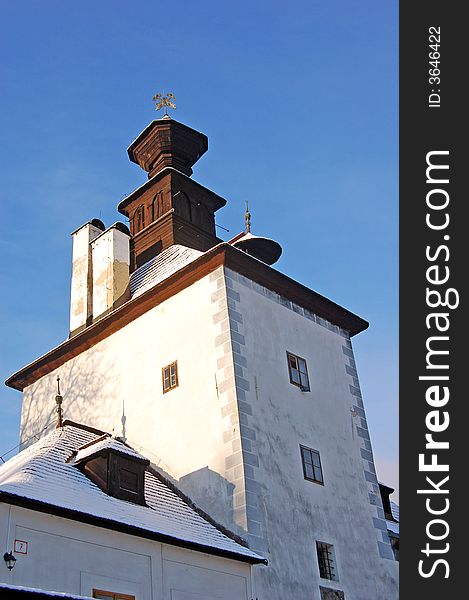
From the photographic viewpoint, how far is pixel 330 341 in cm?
2123

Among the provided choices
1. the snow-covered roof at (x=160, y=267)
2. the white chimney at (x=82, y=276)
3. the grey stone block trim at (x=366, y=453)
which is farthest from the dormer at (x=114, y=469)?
the white chimney at (x=82, y=276)

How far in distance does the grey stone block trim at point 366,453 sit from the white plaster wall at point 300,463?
17 centimetres

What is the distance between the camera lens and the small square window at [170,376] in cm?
1875

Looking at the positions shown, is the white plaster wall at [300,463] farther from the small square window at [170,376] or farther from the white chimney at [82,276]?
the white chimney at [82,276]

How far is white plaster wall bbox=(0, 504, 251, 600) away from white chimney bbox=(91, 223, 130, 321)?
28.1 feet

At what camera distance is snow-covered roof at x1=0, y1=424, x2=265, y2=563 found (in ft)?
42.7

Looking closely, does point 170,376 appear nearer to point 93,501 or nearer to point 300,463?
point 300,463

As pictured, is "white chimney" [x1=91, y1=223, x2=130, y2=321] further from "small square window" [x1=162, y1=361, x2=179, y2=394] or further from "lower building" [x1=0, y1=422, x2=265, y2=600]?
"lower building" [x1=0, y1=422, x2=265, y2=600]

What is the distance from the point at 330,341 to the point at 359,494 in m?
3.90

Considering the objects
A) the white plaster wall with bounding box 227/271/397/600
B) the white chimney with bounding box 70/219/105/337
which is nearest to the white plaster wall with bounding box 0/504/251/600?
the white plaster wall with bounding box 227/271/397/600

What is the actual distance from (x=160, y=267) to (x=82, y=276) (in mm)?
2381

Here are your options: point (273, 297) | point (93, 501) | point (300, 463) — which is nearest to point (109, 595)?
point (93, 501)

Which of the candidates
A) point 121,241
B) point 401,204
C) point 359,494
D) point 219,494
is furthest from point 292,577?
point 121,241

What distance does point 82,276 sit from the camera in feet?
75.3
